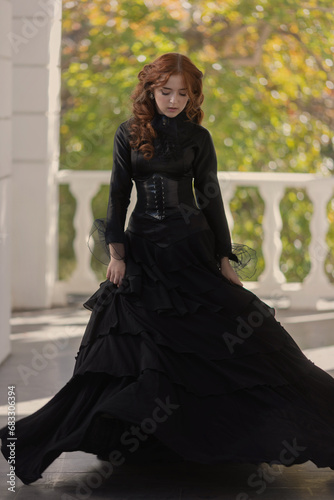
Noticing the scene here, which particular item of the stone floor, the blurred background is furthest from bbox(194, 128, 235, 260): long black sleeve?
the blurred background

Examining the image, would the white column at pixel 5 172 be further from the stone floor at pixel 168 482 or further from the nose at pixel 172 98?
the nose at pixel 172 98

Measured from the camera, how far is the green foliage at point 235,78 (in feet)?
25.5

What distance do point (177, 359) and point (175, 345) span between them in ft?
0.14

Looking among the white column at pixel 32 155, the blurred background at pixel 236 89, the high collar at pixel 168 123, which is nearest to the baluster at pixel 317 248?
the blurred background at pixel 236 89

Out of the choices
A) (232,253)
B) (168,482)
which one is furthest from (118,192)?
(168,482)

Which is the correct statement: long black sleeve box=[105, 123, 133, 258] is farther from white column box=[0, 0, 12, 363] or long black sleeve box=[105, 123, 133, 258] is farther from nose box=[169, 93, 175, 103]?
white column box=[0, 0, 12, 363]

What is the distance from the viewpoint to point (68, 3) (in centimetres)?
845

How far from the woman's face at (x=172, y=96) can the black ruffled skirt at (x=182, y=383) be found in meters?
0.42

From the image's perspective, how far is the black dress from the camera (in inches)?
98.6

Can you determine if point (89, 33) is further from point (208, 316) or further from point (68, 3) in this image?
point (208, 316)

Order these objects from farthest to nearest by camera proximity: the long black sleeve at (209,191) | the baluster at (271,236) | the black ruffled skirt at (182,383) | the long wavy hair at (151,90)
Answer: the baluster at (271,236), the long black sleeve at (209,191), the long wavy hair at (151,90), the black ruffled skirt at (182,383)

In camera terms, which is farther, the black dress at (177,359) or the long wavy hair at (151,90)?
the long wavy hair at (151,90)

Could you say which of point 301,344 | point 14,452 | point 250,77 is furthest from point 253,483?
point 250,77

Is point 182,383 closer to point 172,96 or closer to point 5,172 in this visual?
point 172,96
